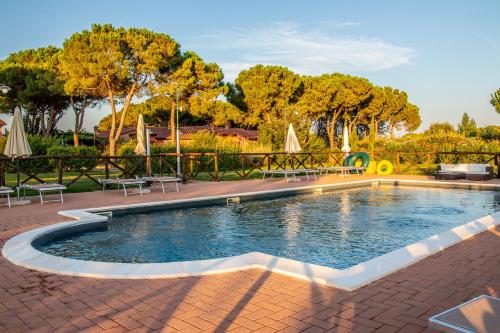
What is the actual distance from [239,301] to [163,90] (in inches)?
958

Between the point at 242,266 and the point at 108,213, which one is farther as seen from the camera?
the point at 108,213

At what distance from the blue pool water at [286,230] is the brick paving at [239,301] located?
138 cm

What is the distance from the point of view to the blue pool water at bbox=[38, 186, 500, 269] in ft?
18.3

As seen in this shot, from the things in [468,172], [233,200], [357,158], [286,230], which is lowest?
[286,230]

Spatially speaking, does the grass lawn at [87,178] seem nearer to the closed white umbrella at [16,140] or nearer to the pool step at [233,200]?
the closed white umbrella at [16,140]

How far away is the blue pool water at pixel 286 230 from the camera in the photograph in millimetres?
5574

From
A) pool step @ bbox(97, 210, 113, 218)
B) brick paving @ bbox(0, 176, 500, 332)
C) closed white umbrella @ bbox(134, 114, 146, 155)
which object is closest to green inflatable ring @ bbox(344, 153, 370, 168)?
closed white umbrella @ bbox(134, 114, 146, 155)

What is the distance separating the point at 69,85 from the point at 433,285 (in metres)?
24.2

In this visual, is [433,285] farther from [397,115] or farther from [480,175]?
[397,115]

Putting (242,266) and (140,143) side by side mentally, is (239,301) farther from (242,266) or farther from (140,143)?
(140,143)

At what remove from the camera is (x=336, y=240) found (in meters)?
6.21

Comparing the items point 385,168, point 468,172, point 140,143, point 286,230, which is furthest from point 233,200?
point 385,168

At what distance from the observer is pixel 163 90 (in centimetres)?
2622

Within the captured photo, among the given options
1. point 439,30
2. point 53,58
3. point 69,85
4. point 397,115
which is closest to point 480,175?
point 439,30
